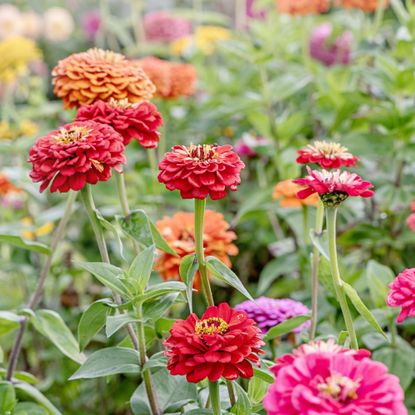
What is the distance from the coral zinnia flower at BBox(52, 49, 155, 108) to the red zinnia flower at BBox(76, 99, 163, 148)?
0.04 meters

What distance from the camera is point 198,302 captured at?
3.94 feet

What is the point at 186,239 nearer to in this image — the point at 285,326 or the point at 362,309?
the point at 285,326

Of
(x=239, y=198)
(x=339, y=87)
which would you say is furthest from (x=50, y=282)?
(x=339, y=87)

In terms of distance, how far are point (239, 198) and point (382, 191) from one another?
1.09 feet

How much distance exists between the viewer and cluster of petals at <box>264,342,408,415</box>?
1.46ft

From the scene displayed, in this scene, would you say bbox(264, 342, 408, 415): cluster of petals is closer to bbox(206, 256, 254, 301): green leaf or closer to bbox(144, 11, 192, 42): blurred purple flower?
bbox(206, 256, 254, 301): green leaf

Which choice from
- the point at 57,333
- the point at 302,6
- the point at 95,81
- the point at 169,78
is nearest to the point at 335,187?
the point at 95,81

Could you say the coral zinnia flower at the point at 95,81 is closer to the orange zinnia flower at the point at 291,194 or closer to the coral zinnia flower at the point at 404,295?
the orange zinnia flower at the point at 291,194

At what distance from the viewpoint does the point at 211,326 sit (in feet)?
2.04

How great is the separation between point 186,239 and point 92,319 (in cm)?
23

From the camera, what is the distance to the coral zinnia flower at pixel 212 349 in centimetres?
58

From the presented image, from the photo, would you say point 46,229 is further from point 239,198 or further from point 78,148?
point 78,148

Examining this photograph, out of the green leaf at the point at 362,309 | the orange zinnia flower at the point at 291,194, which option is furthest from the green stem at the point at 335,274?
the orange zinnia flower at the point at 291,194

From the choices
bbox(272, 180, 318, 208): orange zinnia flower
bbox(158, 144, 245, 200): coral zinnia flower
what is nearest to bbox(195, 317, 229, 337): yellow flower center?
bbox(158, 144, 245, 200): coral zinnia flower
